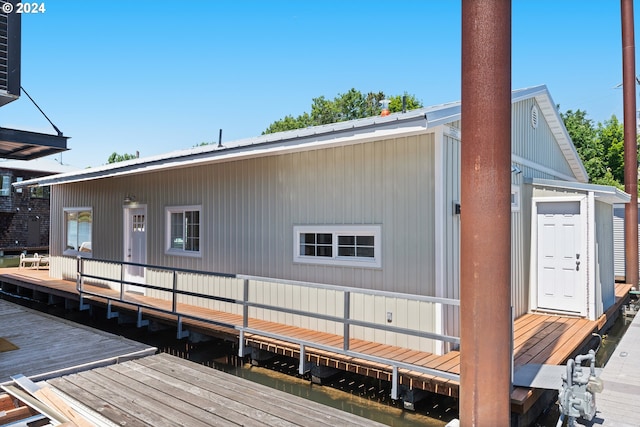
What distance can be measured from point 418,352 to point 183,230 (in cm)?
543

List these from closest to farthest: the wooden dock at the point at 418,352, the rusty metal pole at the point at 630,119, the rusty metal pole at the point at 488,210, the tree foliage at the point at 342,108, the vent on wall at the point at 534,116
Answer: the rusty metal pole at the point at 488,210, the wooden dock at the point at 418,352, the vent on wall at the point at 534,116, the rusty metal pole at the point at 630,119, the tree foliage at the point at 342,108

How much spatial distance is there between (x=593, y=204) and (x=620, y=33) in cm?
834

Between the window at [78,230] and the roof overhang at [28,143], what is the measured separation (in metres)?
6.04

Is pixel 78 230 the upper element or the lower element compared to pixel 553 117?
lower

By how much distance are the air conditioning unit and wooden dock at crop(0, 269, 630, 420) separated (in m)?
3.88

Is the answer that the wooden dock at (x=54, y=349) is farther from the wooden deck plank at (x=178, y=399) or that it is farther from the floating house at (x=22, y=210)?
the floating house at (x=22, y=210)

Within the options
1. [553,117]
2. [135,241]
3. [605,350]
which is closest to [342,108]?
[553,117]

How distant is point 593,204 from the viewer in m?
7.16

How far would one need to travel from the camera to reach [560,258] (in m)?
7.54

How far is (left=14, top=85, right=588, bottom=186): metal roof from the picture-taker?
16.3ft

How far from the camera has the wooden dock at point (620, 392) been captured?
4.09m

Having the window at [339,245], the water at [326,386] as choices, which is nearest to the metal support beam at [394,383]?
the water at [326,386]

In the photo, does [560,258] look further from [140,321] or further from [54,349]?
[54,349]

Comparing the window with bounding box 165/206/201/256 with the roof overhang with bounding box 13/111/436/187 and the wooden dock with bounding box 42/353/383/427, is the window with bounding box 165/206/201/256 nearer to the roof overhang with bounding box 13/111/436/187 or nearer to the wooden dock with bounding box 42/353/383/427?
the roof overhang with bounding box 13/111/436/187
